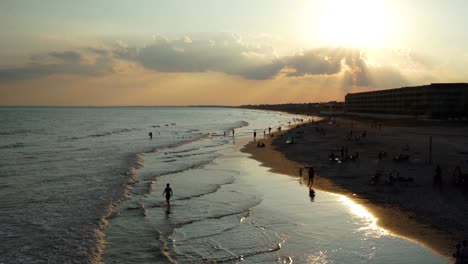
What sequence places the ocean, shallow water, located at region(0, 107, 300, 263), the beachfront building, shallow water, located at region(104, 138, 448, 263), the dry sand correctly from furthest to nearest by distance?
the beachfront building → the dry sand → shallow water, located at region(0, 107, 300, 263) → the ocean → shallow water, located at region(104, 138, 448, 263)

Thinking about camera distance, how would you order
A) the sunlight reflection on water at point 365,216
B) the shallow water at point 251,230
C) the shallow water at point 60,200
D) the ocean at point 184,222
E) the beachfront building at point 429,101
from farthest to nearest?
the beachfront building at point 429,101
the sunlight reflection on water at point 365,216
the shallow water at point 60,200
the ocean at point 184,222
the shallow water at point 251,230

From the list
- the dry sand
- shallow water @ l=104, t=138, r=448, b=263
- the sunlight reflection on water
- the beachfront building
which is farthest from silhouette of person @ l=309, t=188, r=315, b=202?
the beachfront building

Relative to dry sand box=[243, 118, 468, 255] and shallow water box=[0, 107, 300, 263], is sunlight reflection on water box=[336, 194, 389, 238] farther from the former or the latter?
shallow water box=[0, 107, 300, 263]

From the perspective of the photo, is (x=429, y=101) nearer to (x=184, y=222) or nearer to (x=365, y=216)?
(x=365, y=216)

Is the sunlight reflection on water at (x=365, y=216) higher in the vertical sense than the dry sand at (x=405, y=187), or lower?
lower

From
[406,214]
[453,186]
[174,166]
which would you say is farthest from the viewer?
[174,166]

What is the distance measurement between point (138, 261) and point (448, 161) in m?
30.8

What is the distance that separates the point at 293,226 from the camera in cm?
1953

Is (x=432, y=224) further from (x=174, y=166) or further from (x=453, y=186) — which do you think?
(x=174, y=166)

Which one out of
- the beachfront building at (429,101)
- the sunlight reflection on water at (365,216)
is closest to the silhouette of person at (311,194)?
the sunlight reflection on water at (365,216)

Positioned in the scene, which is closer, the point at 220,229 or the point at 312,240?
the point at 312,240

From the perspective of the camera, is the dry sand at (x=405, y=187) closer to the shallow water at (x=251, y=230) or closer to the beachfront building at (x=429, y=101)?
the shallow water at (x=251, y=230)

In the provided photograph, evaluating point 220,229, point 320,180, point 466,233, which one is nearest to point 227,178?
point 320,180

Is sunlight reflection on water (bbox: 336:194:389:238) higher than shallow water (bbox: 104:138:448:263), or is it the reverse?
sunlight reflection on water (bbox: 336:194:389:238)
